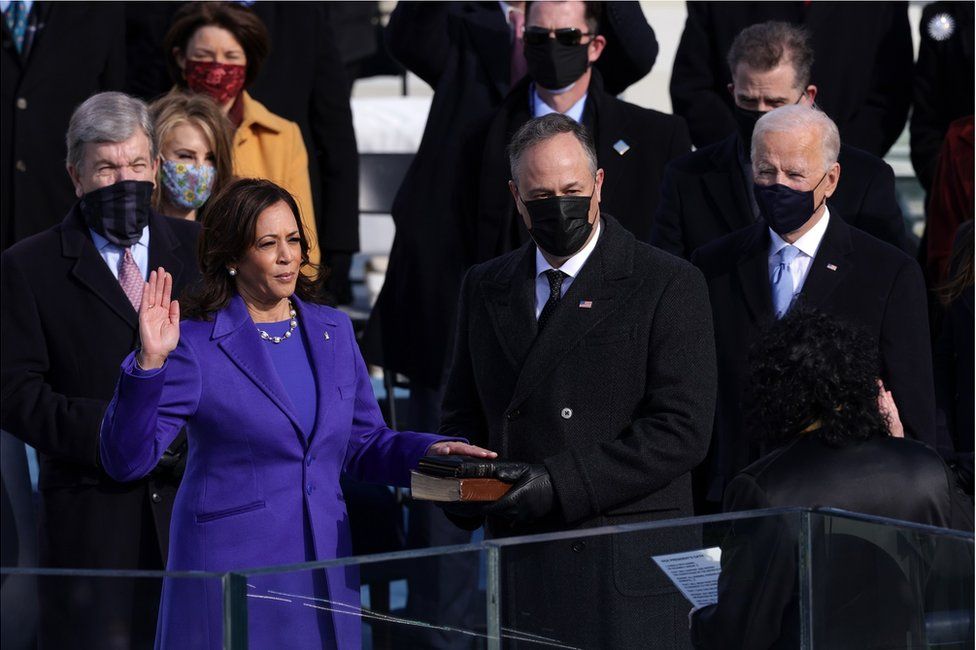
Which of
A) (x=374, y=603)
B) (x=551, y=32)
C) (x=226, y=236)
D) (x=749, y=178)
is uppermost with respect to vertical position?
(x=551, y=32)

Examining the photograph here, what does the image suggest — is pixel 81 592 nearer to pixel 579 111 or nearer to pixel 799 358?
pixel 799 358

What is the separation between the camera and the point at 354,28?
30.0 ft

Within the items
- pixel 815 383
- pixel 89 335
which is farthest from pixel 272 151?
pixel 815 383

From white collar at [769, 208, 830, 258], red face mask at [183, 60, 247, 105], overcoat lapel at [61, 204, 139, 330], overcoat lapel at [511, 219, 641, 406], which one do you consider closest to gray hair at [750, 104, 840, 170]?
white collar at [769, 208, 830, 258]

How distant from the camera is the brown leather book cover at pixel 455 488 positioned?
3.46 metres

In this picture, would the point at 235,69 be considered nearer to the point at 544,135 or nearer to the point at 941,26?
the point at 544,135

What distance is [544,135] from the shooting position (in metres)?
3.83

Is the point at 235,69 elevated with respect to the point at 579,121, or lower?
elevated

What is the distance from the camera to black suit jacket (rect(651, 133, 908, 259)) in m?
5.05

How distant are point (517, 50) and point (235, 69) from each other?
1029mm

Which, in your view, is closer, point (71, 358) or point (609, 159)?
point (71, 358)

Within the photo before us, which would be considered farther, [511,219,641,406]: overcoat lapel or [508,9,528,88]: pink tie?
[508,9,528,88]: pink tie

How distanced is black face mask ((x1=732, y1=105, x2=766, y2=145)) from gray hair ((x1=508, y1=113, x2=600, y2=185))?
53.1 inches

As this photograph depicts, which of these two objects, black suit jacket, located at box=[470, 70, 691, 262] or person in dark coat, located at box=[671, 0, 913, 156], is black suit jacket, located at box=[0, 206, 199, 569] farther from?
person in dark coat, located at box=[671, 0, 913, 156]
